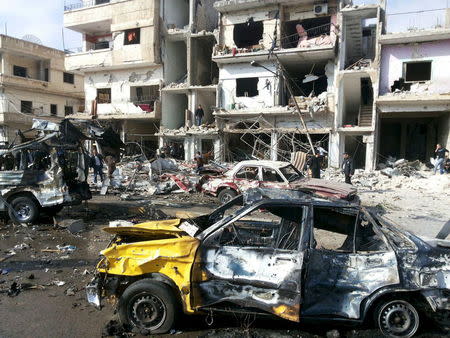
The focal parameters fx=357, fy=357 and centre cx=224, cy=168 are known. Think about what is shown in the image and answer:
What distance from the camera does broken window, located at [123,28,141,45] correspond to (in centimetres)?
2711

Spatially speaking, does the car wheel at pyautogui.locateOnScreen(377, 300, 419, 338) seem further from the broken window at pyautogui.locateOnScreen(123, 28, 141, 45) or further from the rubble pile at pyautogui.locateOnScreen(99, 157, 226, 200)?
Result: the broken window at pyautogui.locateOnScreen(123, 28, 141, 45)

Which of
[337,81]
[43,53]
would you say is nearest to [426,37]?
[337,81]

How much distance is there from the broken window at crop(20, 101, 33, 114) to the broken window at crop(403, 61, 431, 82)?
102 feet

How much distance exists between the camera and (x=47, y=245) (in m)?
7.49

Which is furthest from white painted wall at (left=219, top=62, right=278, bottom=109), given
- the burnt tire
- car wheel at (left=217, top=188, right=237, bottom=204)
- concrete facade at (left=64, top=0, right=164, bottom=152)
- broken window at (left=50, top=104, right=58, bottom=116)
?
the burnt tire

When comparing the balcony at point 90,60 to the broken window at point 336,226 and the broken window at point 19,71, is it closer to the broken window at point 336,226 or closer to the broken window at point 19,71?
the broken window at point 19,71

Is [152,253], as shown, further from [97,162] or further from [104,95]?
[104,95]

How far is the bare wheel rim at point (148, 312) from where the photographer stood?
3.97 meters

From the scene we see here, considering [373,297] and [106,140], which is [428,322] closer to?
[373,297]

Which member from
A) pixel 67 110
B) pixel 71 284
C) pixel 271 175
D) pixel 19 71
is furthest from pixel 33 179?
pixel 67 110

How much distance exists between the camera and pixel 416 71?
20.2 metres

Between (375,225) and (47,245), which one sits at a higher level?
(375,225)

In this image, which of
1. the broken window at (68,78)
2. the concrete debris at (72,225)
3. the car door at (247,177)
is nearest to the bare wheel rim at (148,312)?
the concrete debris at (72,225)

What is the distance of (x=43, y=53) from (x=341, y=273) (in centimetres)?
3768
